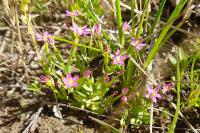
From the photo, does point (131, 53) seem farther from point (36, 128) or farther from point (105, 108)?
point (36, 128)

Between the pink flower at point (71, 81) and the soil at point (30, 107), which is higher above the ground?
the pink flower at point (71, 81)

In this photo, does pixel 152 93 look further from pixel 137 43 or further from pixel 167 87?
pixel 137 43

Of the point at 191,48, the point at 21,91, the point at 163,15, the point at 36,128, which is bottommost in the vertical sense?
the point at 36,128

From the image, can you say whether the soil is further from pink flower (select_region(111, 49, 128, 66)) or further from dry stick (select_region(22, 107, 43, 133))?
pink flower (select_region(111, 49, 128, 66))

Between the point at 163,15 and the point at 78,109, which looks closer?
the point at 78,109

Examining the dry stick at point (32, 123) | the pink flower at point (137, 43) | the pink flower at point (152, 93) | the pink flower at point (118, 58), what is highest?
the pink flower at point (137, 43)

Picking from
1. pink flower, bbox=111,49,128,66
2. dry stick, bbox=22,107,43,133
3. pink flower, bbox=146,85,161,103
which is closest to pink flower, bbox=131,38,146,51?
pink flower, bbox=111,49,128,66

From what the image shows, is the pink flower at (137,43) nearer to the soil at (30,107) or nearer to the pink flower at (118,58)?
the pink flower at (118,58)

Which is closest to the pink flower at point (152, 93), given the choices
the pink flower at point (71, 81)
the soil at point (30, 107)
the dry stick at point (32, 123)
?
the soil at point (30, 107)

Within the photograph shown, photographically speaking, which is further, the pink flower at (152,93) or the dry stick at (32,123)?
the dry stick at (32,123)

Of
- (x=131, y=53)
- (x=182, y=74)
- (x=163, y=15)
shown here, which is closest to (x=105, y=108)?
A: (x=131, y=53)

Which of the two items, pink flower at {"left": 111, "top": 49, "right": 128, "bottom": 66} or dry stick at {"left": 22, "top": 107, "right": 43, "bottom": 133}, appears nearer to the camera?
pink flower at {"left": 111, "top": 49, "right": 128, "bottom": 66}
